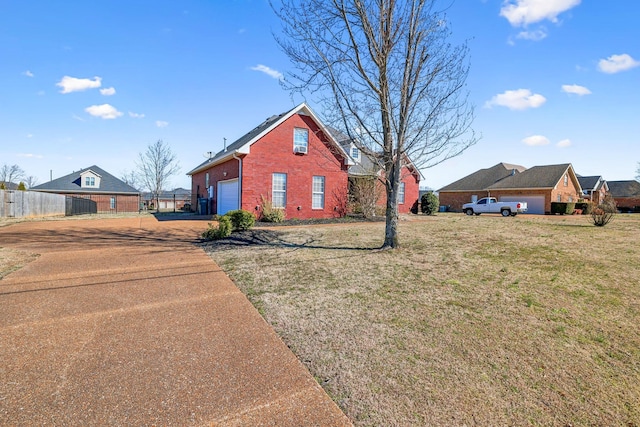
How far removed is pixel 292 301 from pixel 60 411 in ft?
9.19

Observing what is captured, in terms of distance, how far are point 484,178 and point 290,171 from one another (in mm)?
27944

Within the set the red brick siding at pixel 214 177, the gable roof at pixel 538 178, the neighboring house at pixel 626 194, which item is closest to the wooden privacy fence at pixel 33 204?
the red brick siding at pixel 214 177

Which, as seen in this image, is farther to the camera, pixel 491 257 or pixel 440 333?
pixel 491 257

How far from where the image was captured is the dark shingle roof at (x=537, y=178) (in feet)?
97.7

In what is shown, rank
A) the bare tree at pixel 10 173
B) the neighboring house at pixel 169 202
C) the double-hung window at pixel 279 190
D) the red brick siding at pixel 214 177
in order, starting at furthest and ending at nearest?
1. the bare tree at pixel 10 173
2. the neighboring house at pixel 169 202
3. the red brick siding at pixel 214 177
4. the double-hung window at pixel 279 190

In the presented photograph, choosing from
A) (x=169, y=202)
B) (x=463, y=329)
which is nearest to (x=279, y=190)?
(x=463, y=329)

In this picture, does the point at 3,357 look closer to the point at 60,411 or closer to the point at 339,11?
the point at 60,411

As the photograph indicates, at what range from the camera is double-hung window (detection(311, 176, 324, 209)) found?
17594 mm

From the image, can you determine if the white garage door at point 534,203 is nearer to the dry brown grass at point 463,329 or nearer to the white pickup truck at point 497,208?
the white pickup truck at point 497,208

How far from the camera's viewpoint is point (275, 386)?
271 centimetres

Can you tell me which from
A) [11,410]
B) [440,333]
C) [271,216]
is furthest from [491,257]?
[271,216]

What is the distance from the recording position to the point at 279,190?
16.6 m

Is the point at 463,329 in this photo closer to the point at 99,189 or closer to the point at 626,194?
the point at 99,189

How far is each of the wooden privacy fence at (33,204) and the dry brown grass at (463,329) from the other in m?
17.7
